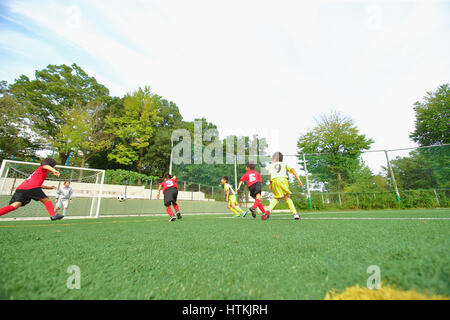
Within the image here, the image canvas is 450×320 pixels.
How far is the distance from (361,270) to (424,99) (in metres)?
33.3

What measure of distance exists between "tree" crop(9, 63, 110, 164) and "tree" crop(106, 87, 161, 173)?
4.46 m

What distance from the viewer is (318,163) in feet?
47.2

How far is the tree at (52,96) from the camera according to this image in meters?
20.1

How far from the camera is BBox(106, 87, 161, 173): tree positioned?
932 inches

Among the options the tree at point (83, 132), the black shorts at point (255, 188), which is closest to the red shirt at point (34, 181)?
the black shorts at point (255, 188)

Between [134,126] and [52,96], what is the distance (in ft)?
31.4

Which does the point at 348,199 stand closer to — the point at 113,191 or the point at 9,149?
the point at 113,191

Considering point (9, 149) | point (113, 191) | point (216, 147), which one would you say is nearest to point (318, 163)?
point (113, 191)

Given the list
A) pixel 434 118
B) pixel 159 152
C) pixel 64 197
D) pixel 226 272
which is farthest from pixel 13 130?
pixel 434 118

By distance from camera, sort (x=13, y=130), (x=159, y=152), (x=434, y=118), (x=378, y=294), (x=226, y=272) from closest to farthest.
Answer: (x=378, y=294), (x=226, y=272), (x=13, y=130), (x=434, y=118), (x=159, y=152)

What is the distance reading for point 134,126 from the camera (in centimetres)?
2470

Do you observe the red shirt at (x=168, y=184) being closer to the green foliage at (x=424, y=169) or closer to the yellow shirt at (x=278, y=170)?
the yellow shirt at (x=278, y=170)

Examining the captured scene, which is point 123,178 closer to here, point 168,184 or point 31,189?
point 168,184

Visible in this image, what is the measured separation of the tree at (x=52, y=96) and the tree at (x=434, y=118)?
1548 inches
